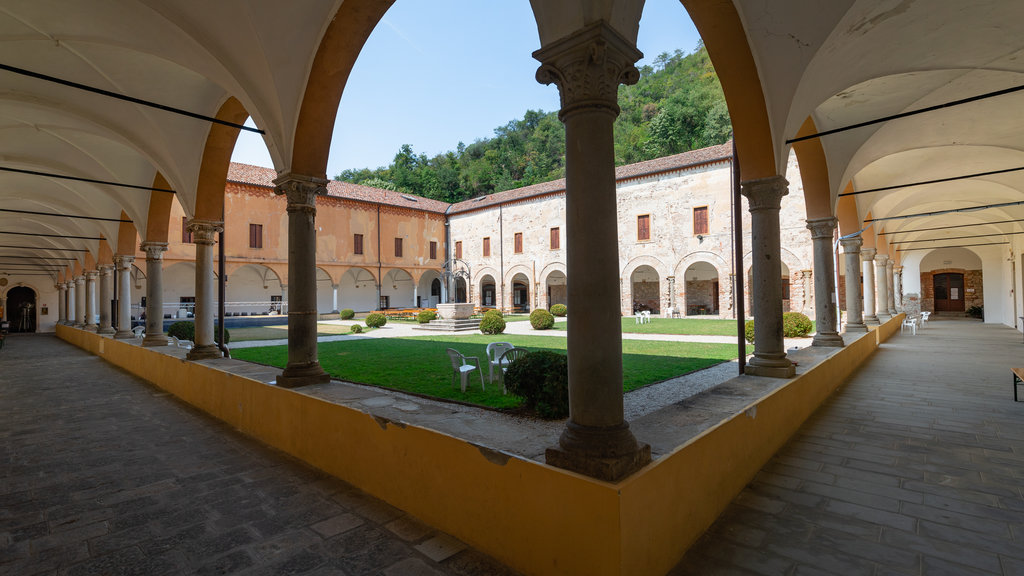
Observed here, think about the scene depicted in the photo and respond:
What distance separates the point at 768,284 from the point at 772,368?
0.92m

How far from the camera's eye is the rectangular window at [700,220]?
22453mm

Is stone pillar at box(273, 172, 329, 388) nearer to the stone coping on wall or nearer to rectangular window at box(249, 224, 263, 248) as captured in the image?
the stone coping on wall

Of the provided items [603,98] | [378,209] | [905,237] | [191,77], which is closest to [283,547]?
[603,98]

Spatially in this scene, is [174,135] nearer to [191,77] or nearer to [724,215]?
[191,77]

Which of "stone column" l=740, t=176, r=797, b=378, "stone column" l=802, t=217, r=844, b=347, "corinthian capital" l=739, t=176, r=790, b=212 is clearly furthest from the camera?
"stone column" l=802, t=217, r=844, b=347

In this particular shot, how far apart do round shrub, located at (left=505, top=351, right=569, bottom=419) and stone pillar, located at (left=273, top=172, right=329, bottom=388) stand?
2034mm

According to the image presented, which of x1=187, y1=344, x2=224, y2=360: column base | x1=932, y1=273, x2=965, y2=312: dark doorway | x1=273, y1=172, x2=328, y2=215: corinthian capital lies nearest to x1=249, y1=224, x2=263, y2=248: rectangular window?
x1=187, y1=344, x2=224, y2=360: column base

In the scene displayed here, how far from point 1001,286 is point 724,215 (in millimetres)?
11035

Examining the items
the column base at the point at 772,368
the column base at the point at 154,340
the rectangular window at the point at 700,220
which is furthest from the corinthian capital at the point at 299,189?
the rectangular window at the point at 700,220

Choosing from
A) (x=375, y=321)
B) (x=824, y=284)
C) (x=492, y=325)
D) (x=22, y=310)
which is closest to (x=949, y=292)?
(x=824, y=284)

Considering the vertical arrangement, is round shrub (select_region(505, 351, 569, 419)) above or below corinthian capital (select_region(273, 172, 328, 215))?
below

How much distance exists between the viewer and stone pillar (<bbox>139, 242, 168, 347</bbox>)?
31.2 ft

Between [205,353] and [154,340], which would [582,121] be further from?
[154,340]

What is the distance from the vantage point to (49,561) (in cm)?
261
